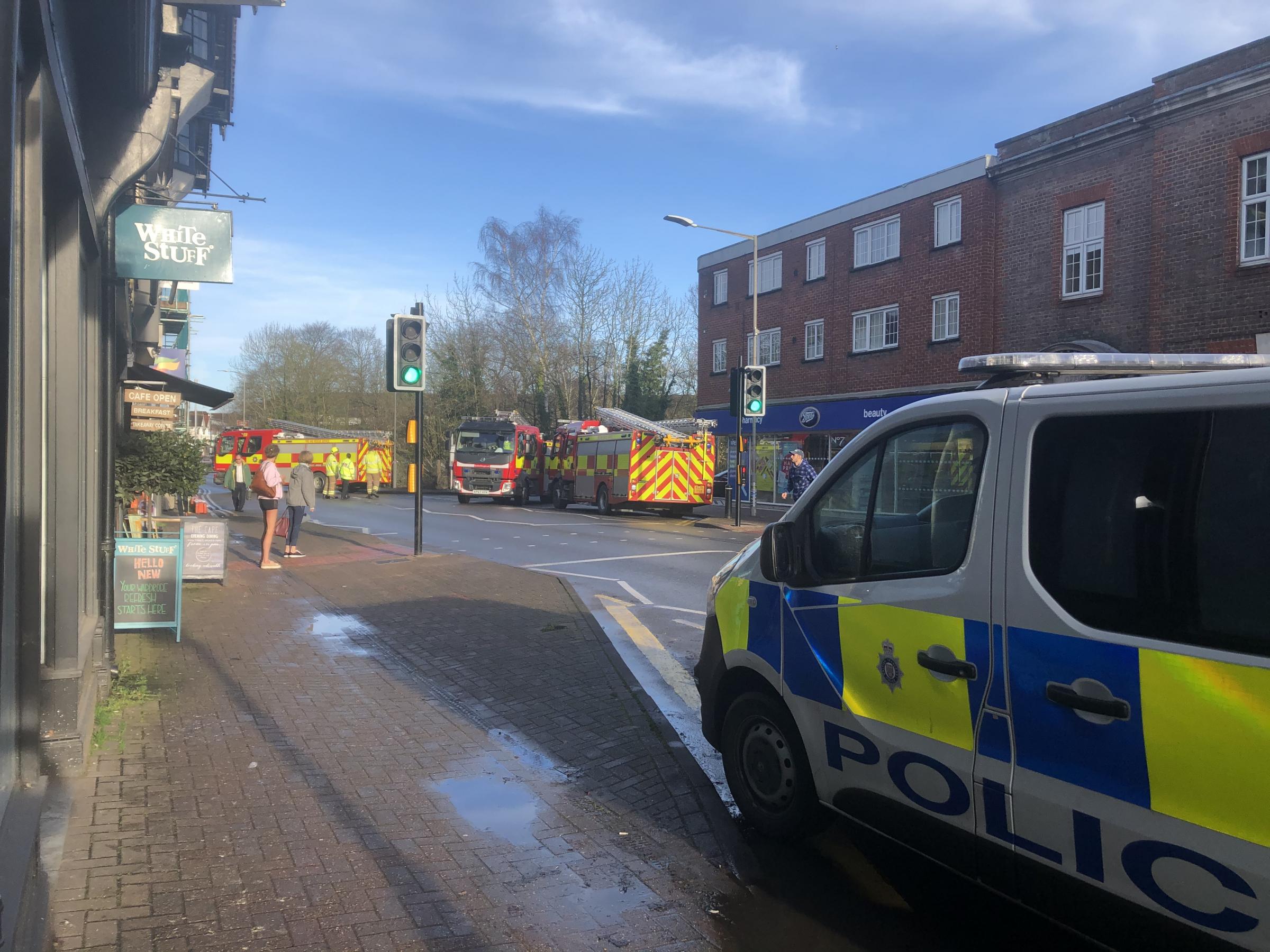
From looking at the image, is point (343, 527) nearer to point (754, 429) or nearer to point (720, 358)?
point (754, 429)

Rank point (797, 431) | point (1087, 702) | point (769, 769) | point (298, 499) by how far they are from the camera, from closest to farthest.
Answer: point (1087, 702), point (769, 769), point (298, 499), point (797, 431)

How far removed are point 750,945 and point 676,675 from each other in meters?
4.03

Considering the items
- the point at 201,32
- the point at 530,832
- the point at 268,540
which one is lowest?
the point at 530,832

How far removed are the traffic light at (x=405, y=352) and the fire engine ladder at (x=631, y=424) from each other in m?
12.1

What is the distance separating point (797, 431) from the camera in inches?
1195

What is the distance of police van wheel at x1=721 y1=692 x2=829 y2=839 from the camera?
4078 millimetres

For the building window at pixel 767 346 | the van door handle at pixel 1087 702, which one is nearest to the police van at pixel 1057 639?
the van door handle at pixel 1087 702

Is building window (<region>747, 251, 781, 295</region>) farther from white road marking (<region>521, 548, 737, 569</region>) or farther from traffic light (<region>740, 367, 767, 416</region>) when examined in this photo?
white road marking (<region>521, 548, 737, 569</region>)

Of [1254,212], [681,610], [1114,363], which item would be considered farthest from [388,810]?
[1254,212]

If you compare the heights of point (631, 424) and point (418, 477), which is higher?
point (631, 424)

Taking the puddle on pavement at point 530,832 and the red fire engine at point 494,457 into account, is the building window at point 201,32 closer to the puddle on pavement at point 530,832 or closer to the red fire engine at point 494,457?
the red fire engine at point 494,457

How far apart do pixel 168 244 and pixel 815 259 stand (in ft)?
82.6

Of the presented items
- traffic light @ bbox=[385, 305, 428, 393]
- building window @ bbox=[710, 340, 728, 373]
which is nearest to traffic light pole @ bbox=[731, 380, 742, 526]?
traffic light @ bbox=[385, 305, 428, 393]

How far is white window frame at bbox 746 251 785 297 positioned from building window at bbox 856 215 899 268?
12.3ft
